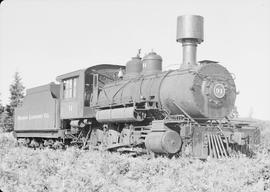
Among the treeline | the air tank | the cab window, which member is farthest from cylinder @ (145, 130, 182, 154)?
the treeline

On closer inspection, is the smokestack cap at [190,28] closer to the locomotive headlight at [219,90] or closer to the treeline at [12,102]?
the locomotive headlight at [219,90]

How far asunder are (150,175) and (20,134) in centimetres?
1463

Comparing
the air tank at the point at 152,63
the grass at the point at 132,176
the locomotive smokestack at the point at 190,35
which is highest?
the locomotive smokestack at the point at 190,35

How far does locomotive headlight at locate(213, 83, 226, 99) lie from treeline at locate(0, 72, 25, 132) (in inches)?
1200

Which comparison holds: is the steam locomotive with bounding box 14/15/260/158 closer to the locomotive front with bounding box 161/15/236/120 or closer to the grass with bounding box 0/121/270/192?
the locomotive front with bounding box 161/15/236/120

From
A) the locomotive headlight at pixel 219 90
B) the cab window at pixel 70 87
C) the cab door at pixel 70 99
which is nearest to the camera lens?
the locomotive headlight at pixel 219 90

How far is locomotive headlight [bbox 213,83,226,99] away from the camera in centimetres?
1184

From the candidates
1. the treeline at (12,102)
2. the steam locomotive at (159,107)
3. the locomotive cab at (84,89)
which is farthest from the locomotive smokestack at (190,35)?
the treeline at (12,102)

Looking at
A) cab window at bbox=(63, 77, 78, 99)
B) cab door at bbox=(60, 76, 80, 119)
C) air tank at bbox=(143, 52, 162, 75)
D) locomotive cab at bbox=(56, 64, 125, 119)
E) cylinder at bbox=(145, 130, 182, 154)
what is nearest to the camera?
cylinder at bbox=(145, 130, 182, 154)

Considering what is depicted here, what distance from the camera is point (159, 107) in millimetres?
12359

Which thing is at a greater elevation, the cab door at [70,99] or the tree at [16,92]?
the tree at [16,92]

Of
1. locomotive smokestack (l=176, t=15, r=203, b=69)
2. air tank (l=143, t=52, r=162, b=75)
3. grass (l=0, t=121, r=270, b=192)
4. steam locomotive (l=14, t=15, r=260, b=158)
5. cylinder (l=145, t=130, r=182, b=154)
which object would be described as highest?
locomotive smokestack (l=176, t=15, r=203, b=69)

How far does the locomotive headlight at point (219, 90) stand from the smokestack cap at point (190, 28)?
1722mm

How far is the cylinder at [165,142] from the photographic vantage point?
10859 mm
